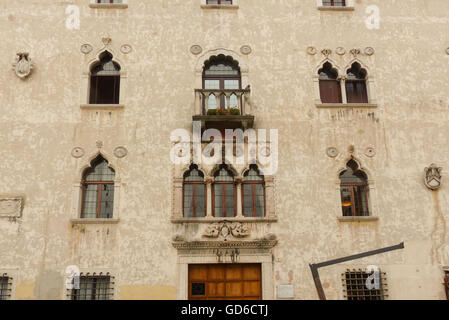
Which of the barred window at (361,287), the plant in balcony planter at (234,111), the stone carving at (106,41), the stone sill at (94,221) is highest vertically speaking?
the stone carving at (106,41)

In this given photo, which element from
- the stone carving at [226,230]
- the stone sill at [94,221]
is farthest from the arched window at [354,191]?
the stone sill at [94,221]

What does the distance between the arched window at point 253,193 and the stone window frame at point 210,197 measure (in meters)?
0.19

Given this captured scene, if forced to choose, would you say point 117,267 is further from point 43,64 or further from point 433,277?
point 433,277

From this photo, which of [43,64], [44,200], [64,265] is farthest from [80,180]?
[43,64]

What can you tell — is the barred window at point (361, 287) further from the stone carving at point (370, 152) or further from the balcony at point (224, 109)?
the balcony at point (224, 109)

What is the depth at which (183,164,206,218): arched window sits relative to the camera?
14086 millimetres

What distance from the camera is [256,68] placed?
50.9 ft

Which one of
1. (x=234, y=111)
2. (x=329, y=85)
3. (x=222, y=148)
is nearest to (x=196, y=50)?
(x=234, y=111)

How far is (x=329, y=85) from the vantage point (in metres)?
15.6

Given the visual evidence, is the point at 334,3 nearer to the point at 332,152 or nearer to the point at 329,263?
the point at 332,152

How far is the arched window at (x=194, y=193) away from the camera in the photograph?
14086 mm

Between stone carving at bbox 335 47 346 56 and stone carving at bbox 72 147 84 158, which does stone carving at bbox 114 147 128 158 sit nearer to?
stone carving at bbox 72 147 84 158

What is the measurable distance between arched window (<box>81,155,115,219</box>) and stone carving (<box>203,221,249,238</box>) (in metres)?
2.88

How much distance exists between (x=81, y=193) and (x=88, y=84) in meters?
3.43
